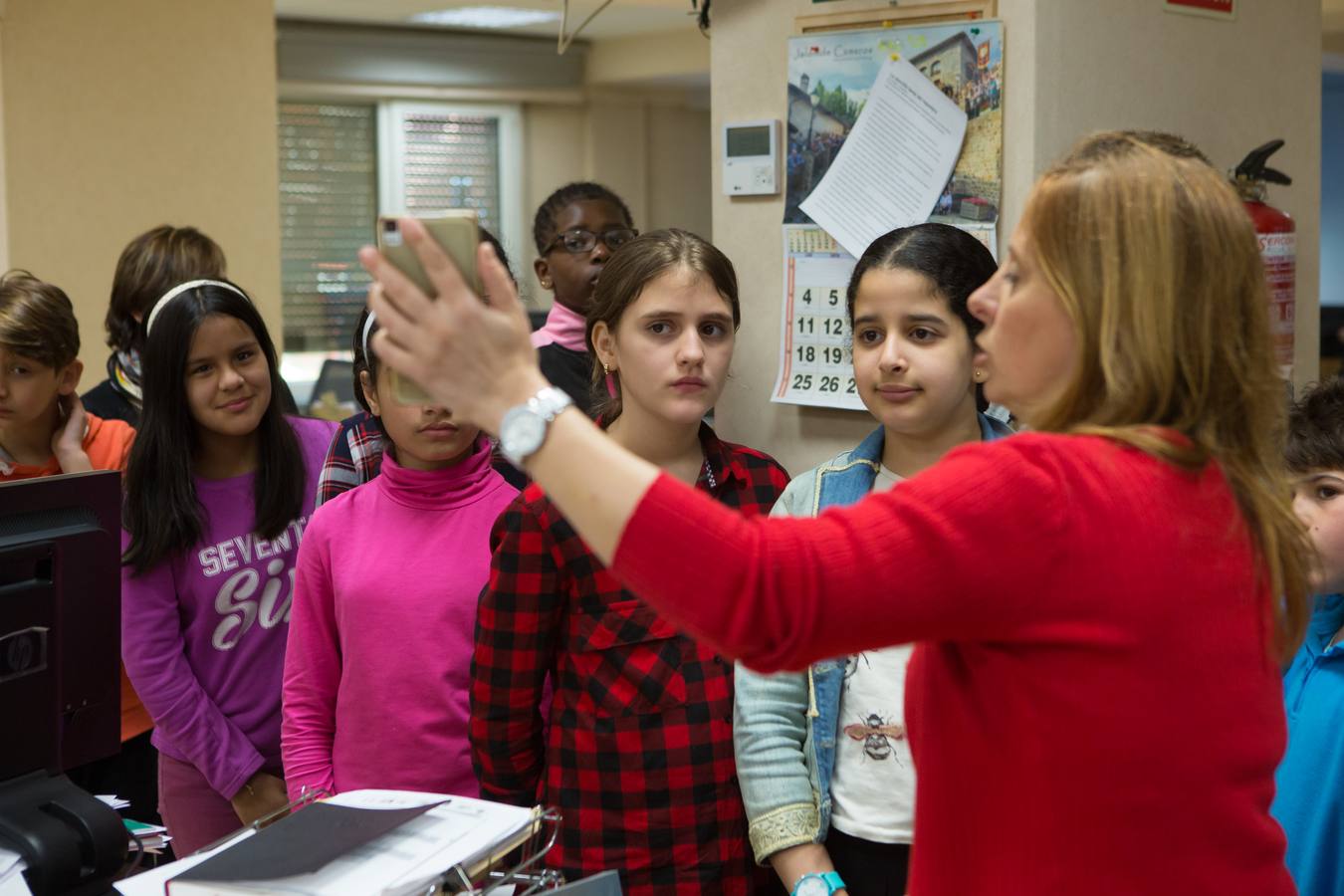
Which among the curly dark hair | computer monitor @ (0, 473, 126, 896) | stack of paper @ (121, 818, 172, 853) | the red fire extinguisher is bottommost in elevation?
stack of paper @ (121, 818, 172, 853)

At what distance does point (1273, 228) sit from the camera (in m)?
2.16

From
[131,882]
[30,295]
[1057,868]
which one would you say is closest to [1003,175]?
[1057,868]

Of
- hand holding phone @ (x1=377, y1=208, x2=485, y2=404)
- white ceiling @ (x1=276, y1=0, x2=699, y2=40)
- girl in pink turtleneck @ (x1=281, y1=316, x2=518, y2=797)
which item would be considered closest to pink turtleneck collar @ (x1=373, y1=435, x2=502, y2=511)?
girl in pink turtleneck @ (x1=281, y1=316, x2=518, y2=797)

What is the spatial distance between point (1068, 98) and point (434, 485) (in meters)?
1.07

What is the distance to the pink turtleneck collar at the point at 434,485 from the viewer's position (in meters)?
1.97

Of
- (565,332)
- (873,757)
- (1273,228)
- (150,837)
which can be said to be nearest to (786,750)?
(873,757)

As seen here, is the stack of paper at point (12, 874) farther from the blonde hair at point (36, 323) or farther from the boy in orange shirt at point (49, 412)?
the blonde hair at point (36, 323)

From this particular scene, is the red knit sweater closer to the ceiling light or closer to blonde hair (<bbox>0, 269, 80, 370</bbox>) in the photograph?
blonde hair (<bbox>0, 269, 80, 370</bbox>)

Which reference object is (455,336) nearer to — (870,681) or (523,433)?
(523,433)

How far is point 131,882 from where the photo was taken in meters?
1.35

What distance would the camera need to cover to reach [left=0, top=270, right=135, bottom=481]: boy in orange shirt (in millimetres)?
2467

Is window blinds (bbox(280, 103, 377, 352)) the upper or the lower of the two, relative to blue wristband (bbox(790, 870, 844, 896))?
upper

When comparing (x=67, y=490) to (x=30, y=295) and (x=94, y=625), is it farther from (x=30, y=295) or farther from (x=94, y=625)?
(x=30, y=295)

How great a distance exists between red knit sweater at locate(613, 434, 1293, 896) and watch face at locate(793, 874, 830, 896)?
1.82ft
